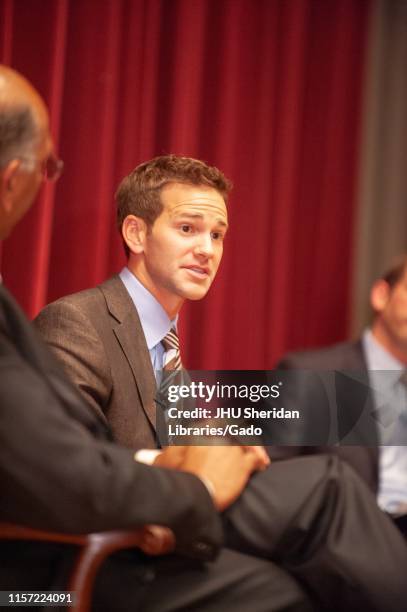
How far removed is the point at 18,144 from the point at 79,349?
325mm

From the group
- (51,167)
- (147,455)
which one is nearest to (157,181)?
(51,167)

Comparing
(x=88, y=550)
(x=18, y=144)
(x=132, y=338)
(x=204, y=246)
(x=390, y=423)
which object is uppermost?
(x=18, y=144)

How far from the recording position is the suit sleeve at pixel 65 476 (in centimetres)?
83

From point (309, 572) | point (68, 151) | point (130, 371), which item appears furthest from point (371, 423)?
point (68, 151)

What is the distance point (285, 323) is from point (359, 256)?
0.89ft

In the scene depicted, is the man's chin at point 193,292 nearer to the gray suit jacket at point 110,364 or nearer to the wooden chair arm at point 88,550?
the gray suit jacket at point 110,364

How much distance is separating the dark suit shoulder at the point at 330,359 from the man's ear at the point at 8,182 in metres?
0.53

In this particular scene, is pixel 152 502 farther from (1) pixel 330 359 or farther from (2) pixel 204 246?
(1) pixel 330 359

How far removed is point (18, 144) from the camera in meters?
0.93

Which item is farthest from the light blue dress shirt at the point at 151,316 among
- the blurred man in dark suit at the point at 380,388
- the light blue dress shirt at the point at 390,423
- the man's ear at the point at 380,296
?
the man's ear at the point at 380,296

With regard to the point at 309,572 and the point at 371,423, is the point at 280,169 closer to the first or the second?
the point at 371,423

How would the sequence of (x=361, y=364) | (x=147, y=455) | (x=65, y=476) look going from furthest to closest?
(x=361, y=364)
(x=147, y=455)
(x=65, y=476)

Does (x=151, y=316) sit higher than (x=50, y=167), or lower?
lower

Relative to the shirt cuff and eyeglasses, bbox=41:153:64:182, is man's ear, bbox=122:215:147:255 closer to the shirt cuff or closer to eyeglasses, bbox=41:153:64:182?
eyeglasses, bbox=41:153:64:182
